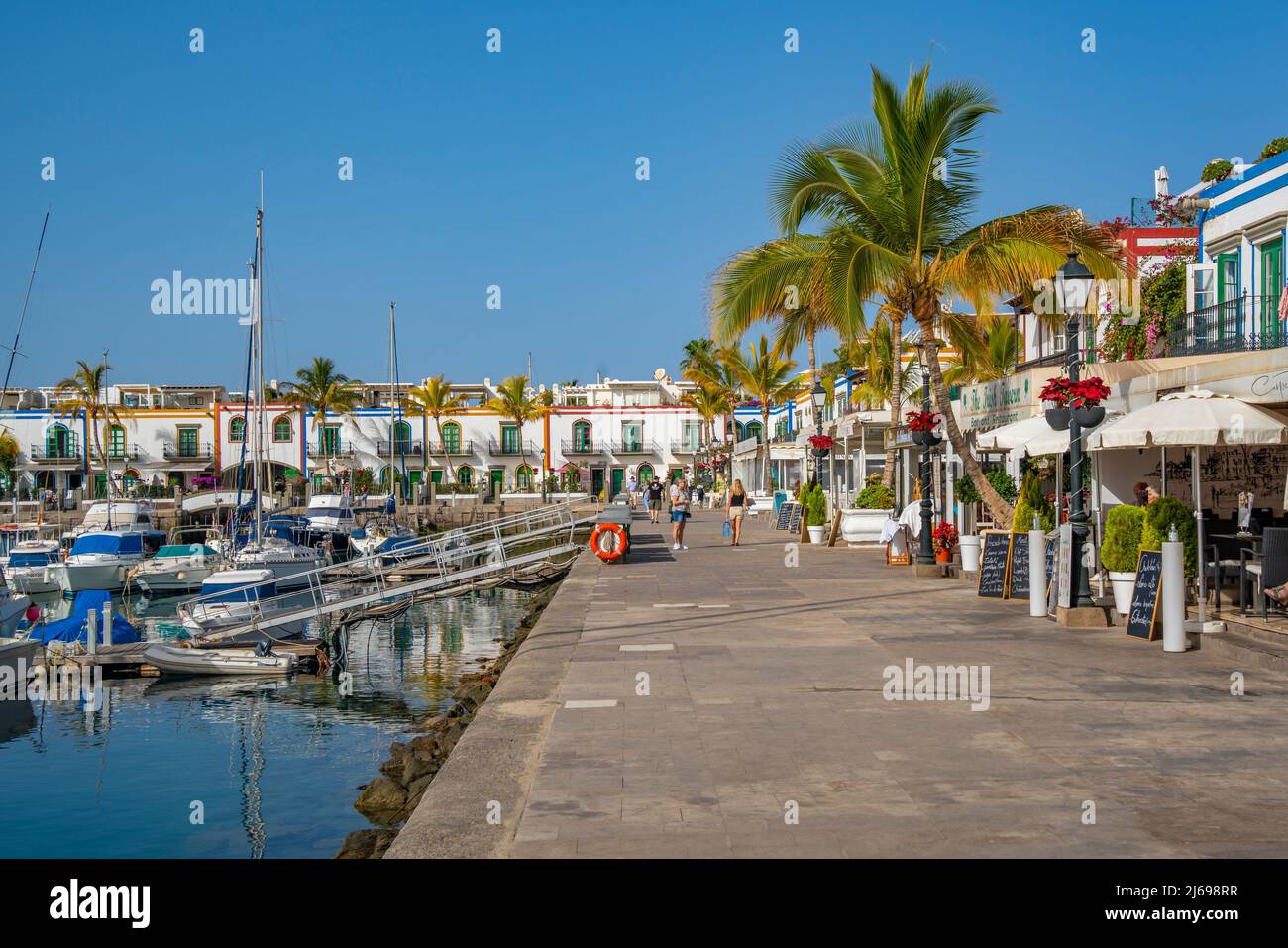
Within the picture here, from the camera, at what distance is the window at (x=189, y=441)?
76438 mm

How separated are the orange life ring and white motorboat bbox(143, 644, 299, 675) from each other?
7.19 metres

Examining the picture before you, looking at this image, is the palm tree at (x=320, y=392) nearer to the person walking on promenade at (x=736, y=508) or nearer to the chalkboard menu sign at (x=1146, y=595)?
the person walking on promenade at (x=736, y=508)

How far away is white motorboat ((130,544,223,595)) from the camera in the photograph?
37.1 m

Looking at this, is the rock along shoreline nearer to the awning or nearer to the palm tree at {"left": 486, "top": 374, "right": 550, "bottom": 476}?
the awning

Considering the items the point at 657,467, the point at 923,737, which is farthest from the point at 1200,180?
the point at 657,467

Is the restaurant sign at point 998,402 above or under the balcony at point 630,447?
under

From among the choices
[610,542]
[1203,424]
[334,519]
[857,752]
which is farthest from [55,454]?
[857,752]

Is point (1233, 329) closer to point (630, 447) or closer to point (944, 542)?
point (944, 542)

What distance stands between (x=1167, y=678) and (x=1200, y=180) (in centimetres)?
2504

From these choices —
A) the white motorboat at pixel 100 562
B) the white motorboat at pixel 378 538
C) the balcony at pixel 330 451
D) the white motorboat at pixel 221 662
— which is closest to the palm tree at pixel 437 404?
the balcony at pixel 330 451

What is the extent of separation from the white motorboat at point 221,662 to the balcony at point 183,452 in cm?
5947

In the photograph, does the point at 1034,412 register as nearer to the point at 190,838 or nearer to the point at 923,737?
the point at 923,737

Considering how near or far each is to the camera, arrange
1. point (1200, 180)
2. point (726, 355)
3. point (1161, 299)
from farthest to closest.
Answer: point (726, 355) < point (1200, 180) < point (1161, 299)
